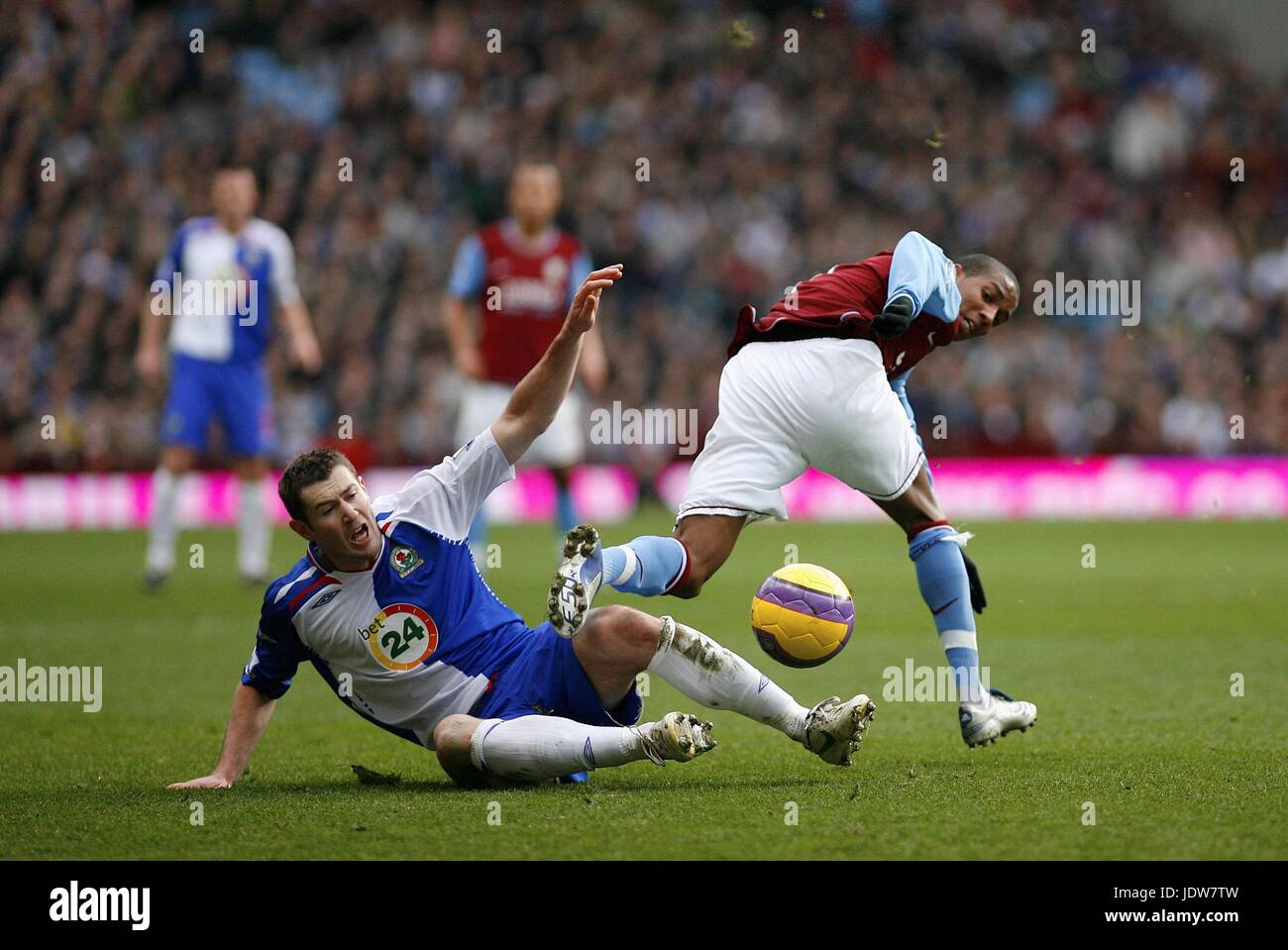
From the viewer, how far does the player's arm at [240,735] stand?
4793mm

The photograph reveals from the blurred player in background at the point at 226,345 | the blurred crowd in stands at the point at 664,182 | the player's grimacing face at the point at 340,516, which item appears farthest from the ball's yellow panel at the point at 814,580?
the blurred crowd in stands at the point at 664,182

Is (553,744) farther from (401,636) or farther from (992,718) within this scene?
(992,718)

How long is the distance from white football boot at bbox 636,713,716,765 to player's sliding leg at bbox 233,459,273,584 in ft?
22.8

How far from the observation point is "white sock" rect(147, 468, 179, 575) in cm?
1063

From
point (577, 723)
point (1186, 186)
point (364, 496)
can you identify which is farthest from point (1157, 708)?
point (1186, 186)

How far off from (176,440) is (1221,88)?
634 inches

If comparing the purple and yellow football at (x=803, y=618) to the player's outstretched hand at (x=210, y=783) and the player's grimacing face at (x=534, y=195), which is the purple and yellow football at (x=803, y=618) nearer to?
the player's outstretched hand at (x=210, y=783)

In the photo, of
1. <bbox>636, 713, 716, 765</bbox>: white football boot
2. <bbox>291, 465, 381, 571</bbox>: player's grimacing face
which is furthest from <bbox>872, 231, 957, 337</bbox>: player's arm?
<bbox>291, 465, 381, 571</bbox>: player's grimacing face

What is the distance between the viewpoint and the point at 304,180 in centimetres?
2016

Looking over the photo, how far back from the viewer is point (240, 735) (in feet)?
15.8

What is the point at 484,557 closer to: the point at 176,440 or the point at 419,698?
the point at 176,440

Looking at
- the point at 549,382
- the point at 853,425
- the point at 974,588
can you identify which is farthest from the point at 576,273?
the point at 549,382

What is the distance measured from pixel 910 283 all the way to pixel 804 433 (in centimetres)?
60

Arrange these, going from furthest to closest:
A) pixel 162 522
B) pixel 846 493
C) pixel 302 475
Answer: pixel 846 493 < pixel 162 522 < pixel 302 475
